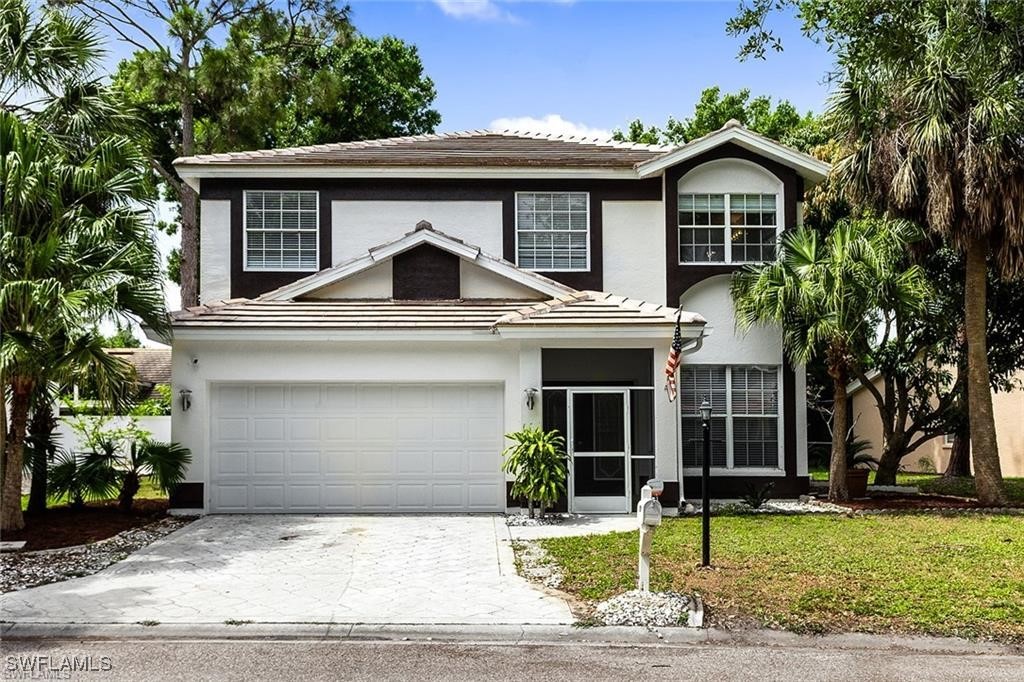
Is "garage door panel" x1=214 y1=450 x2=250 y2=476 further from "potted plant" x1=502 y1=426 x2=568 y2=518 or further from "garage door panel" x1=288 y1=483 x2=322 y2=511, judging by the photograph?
"potted plant" x1=502 y1=426 x2=568 y2=518

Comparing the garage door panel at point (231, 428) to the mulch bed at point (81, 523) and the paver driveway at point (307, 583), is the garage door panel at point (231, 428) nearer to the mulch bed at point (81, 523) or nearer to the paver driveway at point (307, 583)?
the mulch bed at point (81, 523)

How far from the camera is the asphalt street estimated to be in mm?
7203

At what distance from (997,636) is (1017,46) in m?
6.75

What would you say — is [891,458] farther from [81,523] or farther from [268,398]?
[81,523]

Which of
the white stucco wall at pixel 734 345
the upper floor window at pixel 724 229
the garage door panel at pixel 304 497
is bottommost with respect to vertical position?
the garage door panel at pixel 304 497

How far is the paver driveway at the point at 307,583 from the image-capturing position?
346 inches

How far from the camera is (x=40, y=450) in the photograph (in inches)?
549

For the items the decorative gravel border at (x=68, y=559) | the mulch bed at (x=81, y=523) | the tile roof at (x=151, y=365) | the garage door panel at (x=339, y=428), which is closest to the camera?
the decorative gravel border at (x=68, y=559)

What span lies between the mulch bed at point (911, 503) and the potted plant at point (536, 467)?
5.62 metres

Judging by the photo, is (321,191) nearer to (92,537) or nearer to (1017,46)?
(92,537)

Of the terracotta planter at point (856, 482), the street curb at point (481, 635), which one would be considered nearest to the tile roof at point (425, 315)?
the terracotta planter at point (856, 482)

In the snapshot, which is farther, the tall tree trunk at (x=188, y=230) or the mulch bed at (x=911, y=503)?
the tall tree trunk at (x=188, y=230)

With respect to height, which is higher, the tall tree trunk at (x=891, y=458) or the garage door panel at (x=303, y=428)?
the garage door panel at (x=303, y=428)

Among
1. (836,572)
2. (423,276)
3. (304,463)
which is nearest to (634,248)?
(423,276)
